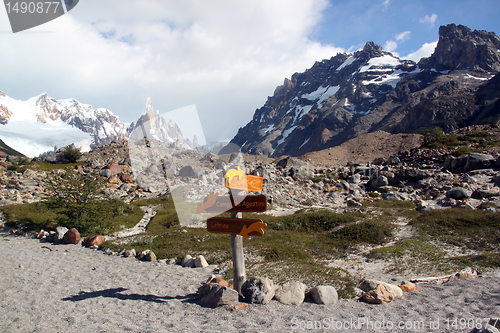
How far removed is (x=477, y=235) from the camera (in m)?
12.3

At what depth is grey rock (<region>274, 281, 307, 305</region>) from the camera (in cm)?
670

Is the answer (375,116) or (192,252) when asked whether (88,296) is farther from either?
(375,116)

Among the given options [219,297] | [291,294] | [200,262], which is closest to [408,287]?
[291,294]

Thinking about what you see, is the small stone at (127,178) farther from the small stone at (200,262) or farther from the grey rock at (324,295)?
the grey rock at (324,295)

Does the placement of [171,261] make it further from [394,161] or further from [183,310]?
[394,161]

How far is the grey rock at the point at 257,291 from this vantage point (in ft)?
21.8

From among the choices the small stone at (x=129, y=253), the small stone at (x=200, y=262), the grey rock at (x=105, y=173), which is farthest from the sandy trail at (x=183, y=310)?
the grey rock at (x=105, y=173)

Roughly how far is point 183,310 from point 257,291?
1996 millimetres

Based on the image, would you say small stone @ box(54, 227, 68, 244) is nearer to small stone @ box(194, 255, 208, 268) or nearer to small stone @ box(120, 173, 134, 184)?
small stone @ box(194, 255, 208, 268)

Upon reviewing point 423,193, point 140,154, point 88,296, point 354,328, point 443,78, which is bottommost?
point 423,193

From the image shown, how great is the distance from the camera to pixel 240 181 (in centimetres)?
639

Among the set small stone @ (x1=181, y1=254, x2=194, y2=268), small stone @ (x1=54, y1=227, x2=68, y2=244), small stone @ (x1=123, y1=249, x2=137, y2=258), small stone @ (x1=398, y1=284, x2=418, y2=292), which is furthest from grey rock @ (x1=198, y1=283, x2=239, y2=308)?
small stone @ (x1=54, y1=227, x2=68, y2=244)

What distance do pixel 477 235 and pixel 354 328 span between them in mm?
11248

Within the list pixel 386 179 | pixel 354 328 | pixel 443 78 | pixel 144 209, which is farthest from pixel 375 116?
pixel 354 328
